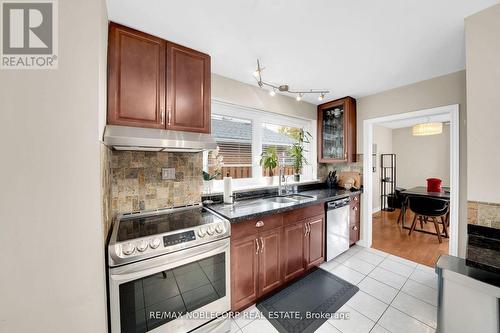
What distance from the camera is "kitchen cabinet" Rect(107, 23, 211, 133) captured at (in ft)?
4.50

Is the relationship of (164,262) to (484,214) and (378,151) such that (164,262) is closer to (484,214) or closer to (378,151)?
(484,214)

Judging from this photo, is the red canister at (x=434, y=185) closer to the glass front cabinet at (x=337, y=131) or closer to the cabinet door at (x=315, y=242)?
the glass front cabinet at (x=337, y=131)

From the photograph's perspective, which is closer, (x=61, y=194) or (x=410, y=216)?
(x=61, y=194)

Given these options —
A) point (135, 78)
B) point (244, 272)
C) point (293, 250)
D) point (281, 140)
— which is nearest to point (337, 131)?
point (281, 140)

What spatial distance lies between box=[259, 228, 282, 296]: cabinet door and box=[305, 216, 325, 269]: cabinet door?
1.59ft

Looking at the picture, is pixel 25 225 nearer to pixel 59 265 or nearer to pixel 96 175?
pixel 59 265

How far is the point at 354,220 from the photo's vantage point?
289 cm

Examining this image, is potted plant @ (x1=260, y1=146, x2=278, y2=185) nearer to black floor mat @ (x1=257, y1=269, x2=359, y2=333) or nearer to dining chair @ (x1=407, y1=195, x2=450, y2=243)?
black floor mat @ (x1=257, y1=269, x2=359, y2=333)

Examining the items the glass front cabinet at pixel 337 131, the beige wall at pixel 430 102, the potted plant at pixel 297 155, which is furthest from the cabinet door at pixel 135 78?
the beige wall at pixel 430 102

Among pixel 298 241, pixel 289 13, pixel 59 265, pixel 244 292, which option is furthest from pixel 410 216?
pixel 59 265

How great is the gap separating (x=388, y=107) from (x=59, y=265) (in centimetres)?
375

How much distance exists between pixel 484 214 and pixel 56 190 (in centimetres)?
267

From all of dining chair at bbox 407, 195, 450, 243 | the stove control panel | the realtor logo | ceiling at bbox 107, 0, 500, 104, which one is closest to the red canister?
dining chair at bbox 407, 195, 450, 243

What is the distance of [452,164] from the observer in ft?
6.94
